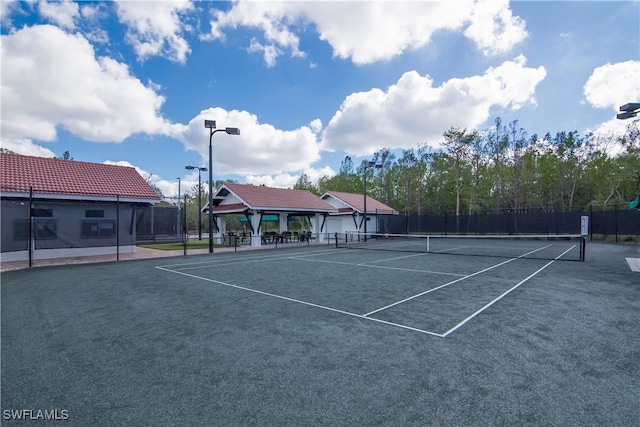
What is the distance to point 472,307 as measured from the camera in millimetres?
5926

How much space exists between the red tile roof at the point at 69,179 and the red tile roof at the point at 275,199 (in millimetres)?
6054

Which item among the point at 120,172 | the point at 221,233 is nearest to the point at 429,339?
the point at 120,172

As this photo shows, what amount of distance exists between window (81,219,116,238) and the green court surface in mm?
9243

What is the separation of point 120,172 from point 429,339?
20.5 metres

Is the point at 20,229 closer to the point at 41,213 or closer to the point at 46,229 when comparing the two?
the point at 46,229

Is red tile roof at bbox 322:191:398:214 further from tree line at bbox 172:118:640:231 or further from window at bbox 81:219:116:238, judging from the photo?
window at bbox 81:219:116:238

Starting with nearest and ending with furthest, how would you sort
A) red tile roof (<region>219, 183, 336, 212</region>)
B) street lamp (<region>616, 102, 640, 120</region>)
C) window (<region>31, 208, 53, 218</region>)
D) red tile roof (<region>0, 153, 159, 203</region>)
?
street lamp (<region>616, 102, 640, 120</region>) → window (<region>31, 208, 53, 218</region>) → red tile roof (<region>0, 153, 159, 203</region>) → red tile roof (<region>219, 183, 336, 212</region>)

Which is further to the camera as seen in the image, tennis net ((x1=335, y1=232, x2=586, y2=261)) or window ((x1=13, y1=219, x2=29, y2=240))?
tennis net ((x1=335, y1=232, x2=586, y2=261))

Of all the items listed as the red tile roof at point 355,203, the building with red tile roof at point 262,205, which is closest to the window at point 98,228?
the building with red tile roof at point 262,205

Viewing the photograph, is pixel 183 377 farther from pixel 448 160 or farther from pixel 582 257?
pixel 448 160

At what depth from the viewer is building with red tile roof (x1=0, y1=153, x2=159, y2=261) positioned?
45.3 feet

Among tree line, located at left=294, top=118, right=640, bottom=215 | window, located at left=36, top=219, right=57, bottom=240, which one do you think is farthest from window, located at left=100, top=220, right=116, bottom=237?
tree line, located at left=294, top=118, right=640, bottom=215

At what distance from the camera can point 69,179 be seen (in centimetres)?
1616
